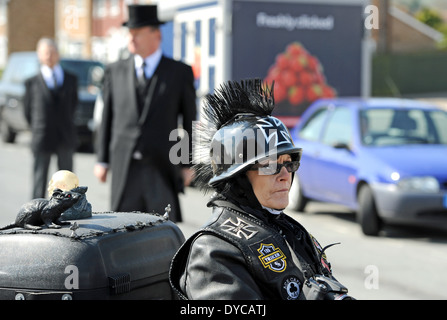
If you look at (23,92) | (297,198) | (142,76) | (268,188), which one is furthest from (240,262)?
(23,92)

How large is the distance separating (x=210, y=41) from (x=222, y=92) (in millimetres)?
10330

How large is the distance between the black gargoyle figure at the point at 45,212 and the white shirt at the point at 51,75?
6.66 m

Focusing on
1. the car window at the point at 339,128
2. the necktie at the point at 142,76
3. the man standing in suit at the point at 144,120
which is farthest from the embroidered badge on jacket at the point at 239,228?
the car window at the point at 339,128

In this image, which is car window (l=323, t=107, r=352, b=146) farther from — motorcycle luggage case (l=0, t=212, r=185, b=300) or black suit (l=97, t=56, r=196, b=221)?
motorcycle luggage case (l=0, t=212, r=185, b=300)

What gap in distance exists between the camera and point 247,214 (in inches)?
106

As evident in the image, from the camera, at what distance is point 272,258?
256 cm

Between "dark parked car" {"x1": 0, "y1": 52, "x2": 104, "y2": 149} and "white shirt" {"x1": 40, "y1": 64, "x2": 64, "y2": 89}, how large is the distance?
869 centimetres

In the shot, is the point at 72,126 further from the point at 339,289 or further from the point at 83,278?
the point at 339,289

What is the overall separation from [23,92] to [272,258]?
1706cm

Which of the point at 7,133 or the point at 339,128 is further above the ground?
the point at 339,128

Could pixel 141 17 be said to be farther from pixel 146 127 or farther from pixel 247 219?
pixel 247 219

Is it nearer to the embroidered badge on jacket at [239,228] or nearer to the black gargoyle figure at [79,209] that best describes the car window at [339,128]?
the black gargoyle figure at [79,209]

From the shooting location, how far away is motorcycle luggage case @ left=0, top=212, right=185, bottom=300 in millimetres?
2848
